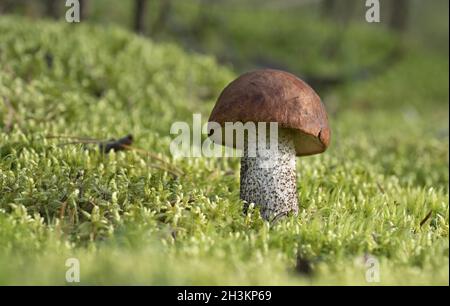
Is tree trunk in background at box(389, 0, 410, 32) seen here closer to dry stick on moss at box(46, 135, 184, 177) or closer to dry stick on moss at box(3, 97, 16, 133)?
dry stick on moss at box(3, 97, 16, 133)

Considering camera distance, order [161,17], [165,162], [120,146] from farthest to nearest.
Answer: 1. [161,17]
2. [120,146]
3. [165,162]

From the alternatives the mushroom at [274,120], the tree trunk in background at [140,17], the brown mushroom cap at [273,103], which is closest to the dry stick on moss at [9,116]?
the mushroom at [274,120]

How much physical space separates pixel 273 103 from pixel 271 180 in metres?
0.61

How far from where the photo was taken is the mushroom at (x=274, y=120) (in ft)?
10.0

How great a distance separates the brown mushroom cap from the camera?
9.95 feet

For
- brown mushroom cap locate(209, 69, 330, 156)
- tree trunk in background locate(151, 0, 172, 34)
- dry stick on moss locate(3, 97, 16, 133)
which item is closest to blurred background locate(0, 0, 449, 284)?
dry stick on moss locate(3, 97, 16, 133)

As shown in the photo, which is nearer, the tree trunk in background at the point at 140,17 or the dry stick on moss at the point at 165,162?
the dry stick on moss at the point at 165,162

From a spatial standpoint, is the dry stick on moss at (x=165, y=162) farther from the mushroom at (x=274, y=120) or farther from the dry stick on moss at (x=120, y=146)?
the mushroom at (x=274, y=120)

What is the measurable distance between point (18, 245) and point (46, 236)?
174 mm

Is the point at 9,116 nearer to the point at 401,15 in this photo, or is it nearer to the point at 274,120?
the point at 274,120

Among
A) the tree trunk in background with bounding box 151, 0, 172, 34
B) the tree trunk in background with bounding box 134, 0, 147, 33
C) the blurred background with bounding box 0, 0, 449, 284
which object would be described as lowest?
the blurred background with bounding box 0, 0, 449, 284

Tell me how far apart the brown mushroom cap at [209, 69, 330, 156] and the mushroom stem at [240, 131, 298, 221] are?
23 centimetres

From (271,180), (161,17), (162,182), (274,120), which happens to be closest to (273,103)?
(274,120)

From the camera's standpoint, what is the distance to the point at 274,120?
3.03 meters
